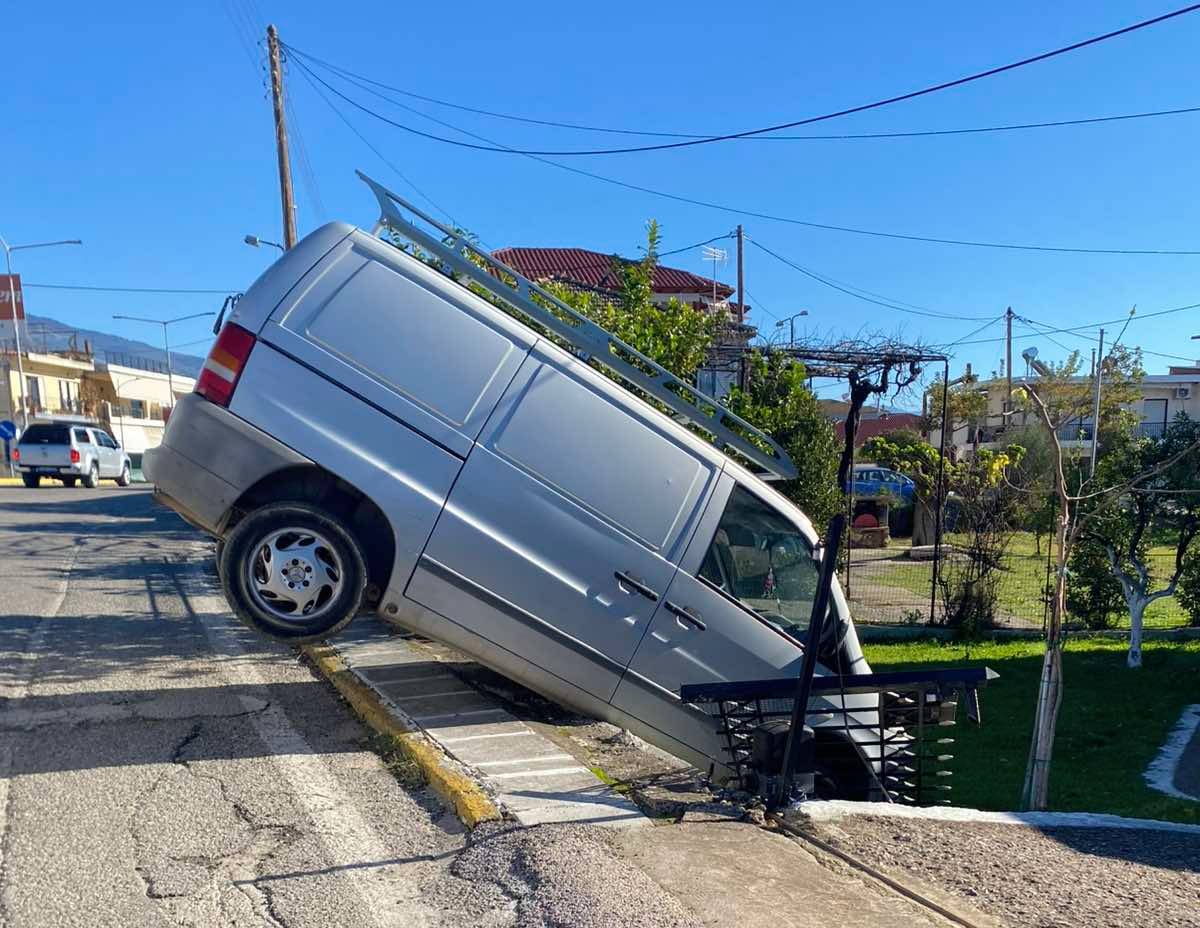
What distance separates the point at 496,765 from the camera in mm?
4875

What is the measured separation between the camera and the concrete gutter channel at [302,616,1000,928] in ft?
11.4

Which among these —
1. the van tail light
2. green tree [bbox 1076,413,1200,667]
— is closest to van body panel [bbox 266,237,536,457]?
the van tail light

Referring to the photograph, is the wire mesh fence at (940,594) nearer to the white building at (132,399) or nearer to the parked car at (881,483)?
the parked car at (881,483)

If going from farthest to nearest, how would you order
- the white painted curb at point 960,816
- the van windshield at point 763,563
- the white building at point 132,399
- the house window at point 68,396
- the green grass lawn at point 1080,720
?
the white building at point 132,399 < the house window at point 68,396 < the green grass lawn at point 1080,720 < the van windshield at point 763,563 < the white painted curb at point 960,816

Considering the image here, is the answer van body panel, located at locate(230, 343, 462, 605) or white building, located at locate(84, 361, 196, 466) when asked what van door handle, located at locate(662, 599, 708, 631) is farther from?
white building, located at locate(84, 361, 196, 466)

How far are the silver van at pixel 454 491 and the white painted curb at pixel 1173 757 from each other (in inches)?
170

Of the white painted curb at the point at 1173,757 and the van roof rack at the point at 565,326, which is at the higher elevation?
the van roof rack at the point at 565,326

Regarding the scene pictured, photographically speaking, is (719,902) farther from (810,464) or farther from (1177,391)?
(1177,391)

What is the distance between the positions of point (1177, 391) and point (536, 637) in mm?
53301

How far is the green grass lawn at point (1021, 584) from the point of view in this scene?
1584 cm

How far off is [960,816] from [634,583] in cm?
212

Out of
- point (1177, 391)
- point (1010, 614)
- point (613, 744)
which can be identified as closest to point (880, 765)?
point (613, 744)

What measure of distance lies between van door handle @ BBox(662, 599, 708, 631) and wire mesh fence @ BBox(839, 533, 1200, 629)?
26.9ft

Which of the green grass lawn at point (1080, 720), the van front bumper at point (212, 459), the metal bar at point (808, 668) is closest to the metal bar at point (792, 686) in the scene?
the metal bar at point (808, 668)
